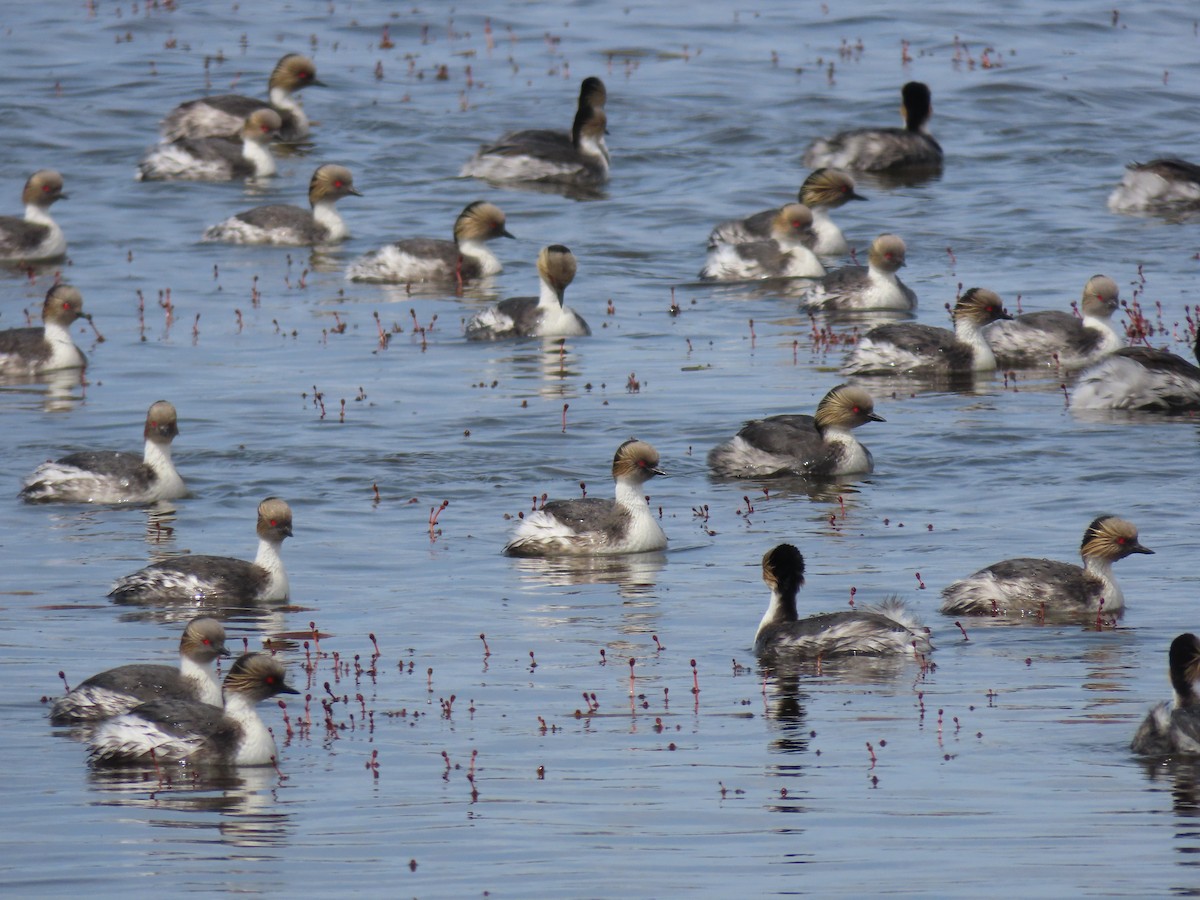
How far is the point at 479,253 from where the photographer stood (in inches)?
1205

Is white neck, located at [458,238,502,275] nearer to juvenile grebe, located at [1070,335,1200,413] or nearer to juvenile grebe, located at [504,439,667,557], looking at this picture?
juvenile grebe, located at [1070,335,1200,413]

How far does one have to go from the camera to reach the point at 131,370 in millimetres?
25406

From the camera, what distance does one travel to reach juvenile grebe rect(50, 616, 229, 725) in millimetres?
12797

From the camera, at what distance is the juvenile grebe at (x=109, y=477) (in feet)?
63.4

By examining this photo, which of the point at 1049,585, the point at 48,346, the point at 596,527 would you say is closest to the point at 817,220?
the point at 48,346

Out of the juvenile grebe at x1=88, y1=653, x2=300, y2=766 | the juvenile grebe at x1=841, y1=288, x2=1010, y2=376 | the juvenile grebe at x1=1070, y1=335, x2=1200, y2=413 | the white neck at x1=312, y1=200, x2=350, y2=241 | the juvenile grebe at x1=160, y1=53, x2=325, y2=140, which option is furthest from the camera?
the juvenile grebe at x1=160, y1=53, x2=325, y2=140

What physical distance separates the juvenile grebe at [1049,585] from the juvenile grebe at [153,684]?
16.7ft

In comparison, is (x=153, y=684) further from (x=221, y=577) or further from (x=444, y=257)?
(x=444, y=257)

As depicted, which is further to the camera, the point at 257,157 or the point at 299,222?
the point at 257,157

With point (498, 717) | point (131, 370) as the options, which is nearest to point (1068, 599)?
point (498, 717)

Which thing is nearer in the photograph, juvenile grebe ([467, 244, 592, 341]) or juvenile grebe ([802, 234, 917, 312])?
juvenile grebe ([467, 244, 592, 341])

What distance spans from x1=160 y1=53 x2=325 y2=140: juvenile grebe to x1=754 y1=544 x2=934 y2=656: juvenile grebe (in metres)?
26.5

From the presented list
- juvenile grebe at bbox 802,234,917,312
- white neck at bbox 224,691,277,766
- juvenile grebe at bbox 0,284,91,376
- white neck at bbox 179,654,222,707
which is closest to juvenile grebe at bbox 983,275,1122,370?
juvenile grebe at bbox 802,234,917,312

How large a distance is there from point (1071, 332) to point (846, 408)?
220 inches
